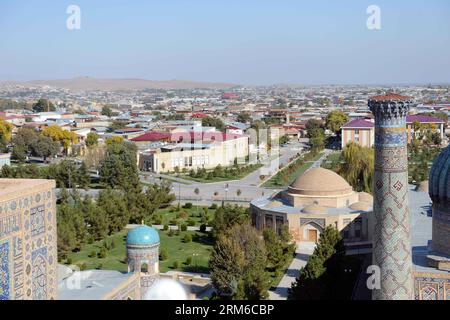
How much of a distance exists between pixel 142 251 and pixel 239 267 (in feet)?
6.68

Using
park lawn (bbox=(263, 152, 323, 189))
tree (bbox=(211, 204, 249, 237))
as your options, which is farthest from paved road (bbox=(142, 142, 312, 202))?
tree (bbox=(211, 204, 249, 237))

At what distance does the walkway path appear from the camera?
44.2 feet

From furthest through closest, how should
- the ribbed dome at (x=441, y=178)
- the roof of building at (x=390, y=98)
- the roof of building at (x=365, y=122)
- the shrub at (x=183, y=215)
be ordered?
the roof of building at (x=365, y=122), the shrub at (x=183, y=215), the ribbed dome at (x=441, y=178), the roof of building at (x=390, y=98)

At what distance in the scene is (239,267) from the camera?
510 inches

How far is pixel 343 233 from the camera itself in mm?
17766

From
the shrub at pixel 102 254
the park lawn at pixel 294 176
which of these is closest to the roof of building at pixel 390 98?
the shrub at pixel 102 254

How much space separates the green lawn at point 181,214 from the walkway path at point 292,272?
4346mm

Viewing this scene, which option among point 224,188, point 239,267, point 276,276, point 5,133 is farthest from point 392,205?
point 5,133

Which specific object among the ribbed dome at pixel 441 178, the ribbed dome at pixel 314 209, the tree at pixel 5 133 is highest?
the ribbed dome at pixel 441 178

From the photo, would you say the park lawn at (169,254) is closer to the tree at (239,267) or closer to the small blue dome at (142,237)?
the tree at (239,267)

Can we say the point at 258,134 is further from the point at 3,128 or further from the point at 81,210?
the point at 81,210

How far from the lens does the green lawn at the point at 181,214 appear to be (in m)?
21.0

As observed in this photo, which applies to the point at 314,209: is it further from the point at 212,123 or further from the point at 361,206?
the point at 212,123
